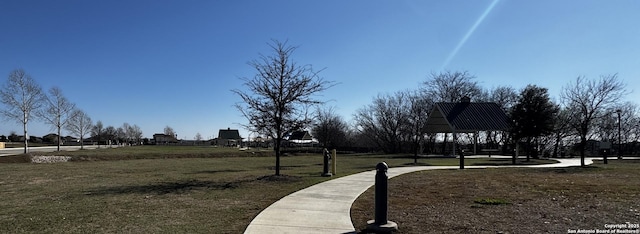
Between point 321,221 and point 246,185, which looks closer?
point 321,221

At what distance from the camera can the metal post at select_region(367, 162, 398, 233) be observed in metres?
6.24

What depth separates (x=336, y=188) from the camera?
38.7 feet

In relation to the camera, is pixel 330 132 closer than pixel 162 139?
Yes

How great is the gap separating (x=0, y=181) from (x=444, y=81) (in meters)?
52.6

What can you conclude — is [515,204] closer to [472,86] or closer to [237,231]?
[237,231]

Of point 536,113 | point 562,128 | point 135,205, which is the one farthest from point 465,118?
point 135,205

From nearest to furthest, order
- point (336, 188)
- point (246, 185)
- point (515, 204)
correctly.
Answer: point (515, 204) → point (336, 188) → point (246, 185)

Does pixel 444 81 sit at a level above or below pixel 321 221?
above

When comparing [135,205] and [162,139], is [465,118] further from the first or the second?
[162,139]

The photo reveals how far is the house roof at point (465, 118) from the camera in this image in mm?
43588

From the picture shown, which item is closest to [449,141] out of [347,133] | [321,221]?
[347,133]

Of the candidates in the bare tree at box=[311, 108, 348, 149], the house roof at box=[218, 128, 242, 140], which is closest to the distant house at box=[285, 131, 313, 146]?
the bare tree at box=[311, 108, 348, 149]

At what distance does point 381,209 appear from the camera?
641 cm

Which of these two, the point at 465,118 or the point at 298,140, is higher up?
the point at 465,118
